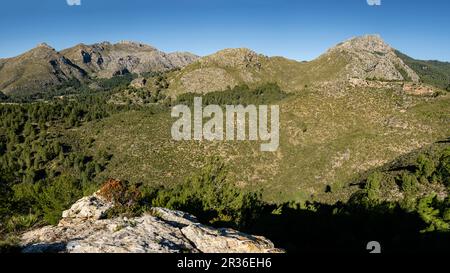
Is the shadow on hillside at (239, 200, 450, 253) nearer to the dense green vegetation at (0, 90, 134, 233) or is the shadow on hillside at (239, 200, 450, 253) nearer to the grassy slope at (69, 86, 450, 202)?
the grassy slope at (69, 86, 450, 202)

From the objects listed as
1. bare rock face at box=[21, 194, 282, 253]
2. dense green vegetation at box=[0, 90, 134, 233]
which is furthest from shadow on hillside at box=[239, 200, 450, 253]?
dense green vegetation at box=[0, 90, 134, 233]

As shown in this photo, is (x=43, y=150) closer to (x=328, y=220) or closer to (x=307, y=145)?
(x=307, y=145)

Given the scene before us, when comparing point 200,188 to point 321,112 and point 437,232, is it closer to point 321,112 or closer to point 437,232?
point 437,232

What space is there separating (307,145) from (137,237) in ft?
332

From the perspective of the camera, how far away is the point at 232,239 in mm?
18422

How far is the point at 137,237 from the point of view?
57.1ft

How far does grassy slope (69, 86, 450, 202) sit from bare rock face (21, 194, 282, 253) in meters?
65.8

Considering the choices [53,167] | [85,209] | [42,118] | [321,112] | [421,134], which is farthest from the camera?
[42,118]

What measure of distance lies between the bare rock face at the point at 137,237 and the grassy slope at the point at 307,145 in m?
65.8

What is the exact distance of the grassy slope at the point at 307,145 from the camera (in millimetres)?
97938

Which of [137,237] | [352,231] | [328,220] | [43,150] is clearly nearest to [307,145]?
[328,220]

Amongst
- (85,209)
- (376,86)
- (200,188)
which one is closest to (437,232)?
(200,188)
